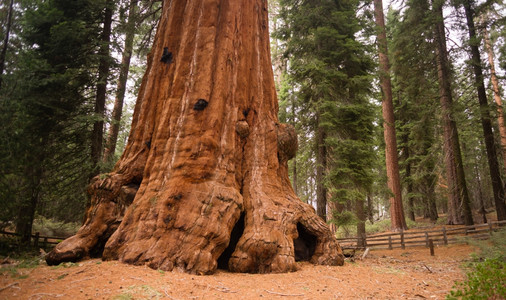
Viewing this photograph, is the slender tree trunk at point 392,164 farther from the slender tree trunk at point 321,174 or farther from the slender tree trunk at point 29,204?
the slender tree trunk at point 29,204

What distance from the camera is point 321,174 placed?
42.0 ft

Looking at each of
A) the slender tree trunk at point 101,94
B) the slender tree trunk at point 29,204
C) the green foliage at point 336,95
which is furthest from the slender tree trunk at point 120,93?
the green foliage at point 336,95

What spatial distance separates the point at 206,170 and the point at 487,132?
55.6ft

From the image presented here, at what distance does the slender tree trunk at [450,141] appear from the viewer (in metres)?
15.9

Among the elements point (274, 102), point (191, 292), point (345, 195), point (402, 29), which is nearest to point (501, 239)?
point (345, 195)

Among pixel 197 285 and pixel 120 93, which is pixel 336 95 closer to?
pixel 120 93

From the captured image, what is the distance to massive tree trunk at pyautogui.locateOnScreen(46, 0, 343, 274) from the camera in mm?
5402

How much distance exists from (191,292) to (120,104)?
13.1 metres

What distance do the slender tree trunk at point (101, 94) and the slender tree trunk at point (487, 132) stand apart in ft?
58.8

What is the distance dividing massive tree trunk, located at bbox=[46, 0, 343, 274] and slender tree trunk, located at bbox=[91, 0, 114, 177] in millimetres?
4168

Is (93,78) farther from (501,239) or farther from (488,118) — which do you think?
(488,118)

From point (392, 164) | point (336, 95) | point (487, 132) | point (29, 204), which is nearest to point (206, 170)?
point (29, 204)

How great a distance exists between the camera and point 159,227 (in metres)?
5.34

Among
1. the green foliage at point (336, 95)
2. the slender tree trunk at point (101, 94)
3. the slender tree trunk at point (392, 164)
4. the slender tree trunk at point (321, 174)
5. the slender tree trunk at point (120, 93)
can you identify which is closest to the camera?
the slender tree trunk at point (101, 94)
